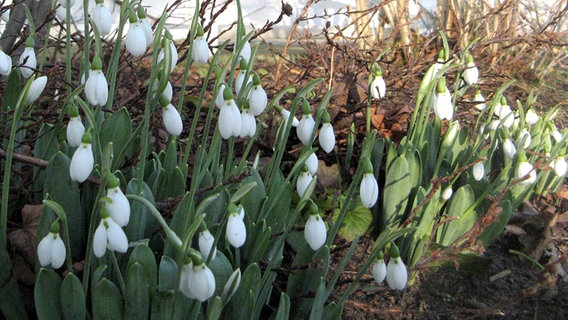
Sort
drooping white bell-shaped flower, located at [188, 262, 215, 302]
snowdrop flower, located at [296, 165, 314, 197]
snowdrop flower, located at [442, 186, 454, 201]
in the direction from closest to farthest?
drooping white bell-shaped flower, located at [188, 262, 215, 302]
snowdrop flower, located at [296, 165, 314, 197]
snowdrop flower, located at [442, 186, 454, 201]

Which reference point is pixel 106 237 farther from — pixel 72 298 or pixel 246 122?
pixel 246 122

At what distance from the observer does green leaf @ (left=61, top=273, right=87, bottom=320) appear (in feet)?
4.09

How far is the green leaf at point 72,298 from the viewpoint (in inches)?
49.0

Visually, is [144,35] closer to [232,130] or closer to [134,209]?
[232,130]

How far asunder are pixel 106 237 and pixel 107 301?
21 cm

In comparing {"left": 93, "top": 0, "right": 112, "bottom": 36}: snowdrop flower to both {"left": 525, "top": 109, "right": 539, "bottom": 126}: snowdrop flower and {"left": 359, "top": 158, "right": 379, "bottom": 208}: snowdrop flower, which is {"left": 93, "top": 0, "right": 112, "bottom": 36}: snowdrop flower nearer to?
{"left": 359, "top": 158, "right": 379, "bottom": 208}: snowdrop flower

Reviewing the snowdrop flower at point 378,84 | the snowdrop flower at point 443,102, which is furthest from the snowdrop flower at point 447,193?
the snowdrop flower at point 378,84

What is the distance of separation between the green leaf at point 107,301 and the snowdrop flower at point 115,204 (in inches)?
6.9

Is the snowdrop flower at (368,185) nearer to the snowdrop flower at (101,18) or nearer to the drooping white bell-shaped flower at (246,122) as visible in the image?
the drooping white bell-shaped flower at (246,122)

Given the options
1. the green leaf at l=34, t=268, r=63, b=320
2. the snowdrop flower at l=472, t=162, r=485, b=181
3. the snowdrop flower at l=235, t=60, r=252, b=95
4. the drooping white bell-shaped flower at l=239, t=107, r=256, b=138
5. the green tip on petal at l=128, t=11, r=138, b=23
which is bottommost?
the green leaf at l=34, t=268, r=63, b=320

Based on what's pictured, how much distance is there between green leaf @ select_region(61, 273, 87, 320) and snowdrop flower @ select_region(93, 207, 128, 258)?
17 centimetres

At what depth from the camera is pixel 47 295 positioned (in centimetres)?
131

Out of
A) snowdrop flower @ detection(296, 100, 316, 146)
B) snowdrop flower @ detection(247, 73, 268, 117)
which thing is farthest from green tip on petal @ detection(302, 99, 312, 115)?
snowdrop flower @ detection(247, 73, 268, 117)

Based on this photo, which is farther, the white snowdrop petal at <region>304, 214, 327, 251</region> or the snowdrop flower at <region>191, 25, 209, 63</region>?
the snowdrop flower at <region>191, 25, 209, 63</region>
